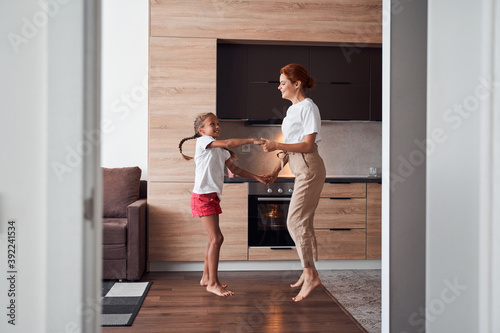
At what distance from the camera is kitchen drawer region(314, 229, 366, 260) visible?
4078 millimetres

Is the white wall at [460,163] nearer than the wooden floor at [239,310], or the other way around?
the white wall at [460,163]

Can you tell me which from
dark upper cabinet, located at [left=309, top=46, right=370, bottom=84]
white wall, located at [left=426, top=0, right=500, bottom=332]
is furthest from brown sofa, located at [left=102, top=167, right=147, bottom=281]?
white wall, located at [left=426, top=0, right=500, bottom=332]

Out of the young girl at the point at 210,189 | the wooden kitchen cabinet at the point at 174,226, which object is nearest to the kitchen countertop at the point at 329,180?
the wooden kitchen cabinet at the point at 174,226

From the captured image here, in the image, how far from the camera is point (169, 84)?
13.1 ft

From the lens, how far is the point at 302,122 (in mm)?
3111

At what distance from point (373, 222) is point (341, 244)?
14.9 inches

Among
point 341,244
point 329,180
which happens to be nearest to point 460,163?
point 329,180

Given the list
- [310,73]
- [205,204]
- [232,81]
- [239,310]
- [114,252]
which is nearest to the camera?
[239,310]

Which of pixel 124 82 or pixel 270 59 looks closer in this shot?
pixel 270 59

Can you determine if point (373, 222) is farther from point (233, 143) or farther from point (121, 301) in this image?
point (121, 301)

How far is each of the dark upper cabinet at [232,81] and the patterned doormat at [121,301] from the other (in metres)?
1.80

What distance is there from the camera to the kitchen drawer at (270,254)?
159 inches
